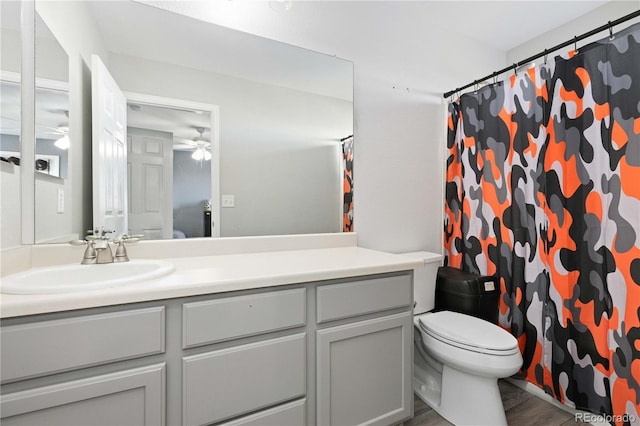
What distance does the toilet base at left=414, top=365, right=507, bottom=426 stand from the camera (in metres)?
1.47

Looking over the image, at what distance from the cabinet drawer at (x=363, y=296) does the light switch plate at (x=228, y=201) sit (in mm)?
704

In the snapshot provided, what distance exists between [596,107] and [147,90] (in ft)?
7.11

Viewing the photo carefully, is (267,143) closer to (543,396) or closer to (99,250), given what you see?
(99,250)

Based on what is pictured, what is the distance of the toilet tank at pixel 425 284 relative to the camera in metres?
1.95

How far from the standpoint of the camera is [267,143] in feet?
5.63

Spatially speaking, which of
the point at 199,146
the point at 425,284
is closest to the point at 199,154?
the point at 199,146

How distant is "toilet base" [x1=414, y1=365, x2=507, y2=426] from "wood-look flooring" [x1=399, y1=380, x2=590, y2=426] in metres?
0.06

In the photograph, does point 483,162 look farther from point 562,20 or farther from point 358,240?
point 562,20

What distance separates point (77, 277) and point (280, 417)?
3.07ft

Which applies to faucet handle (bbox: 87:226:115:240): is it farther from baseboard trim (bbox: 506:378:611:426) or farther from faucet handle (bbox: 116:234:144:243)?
A: baseboard trim (bbox: 506:378:611:426)

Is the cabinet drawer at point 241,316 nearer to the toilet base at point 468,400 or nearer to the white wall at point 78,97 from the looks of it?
the white wall at point 78,97

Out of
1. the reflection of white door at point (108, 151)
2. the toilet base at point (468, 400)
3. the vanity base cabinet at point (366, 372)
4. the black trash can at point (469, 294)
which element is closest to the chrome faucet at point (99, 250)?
the reflection of white door at point (108, 151)

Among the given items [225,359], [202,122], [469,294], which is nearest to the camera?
[225,359]

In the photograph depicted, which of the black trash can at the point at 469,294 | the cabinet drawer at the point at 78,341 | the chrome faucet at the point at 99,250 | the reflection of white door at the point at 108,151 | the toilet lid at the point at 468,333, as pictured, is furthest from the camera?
the black trash can at the point at 469,294
